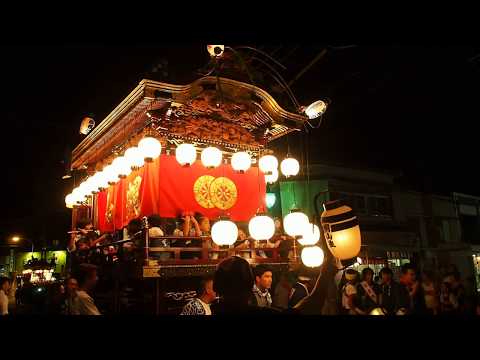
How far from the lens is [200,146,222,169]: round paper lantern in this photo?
8.34m

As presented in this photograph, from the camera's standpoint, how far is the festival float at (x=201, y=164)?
25.0 feet

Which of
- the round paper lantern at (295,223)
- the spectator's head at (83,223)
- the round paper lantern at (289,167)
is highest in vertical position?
the round paper lantern at (289,167)

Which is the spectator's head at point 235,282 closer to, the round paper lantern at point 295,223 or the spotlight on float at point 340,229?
the spotlight on float at point 340,229

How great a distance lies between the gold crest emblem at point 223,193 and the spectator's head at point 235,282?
566cm

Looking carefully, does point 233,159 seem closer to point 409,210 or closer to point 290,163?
point 290,163

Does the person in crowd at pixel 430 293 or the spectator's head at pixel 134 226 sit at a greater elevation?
the spectator's head at pixel 134 226

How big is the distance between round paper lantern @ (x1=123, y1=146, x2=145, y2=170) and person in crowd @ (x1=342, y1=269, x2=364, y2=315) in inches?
250

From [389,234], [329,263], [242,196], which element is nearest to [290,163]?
[242,196]

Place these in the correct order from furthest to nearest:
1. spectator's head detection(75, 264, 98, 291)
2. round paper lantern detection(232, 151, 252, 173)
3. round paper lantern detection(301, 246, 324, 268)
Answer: round paper lantern detection(301, 246, 324, 268), round paper lantern detection(232, 151, 252, 173), spectator's head detection(75, 264, 98, 291)

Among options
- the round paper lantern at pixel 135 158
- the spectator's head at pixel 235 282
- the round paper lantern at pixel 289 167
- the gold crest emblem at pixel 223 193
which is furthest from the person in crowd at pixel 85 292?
the round paper lantern at pixel 289 167

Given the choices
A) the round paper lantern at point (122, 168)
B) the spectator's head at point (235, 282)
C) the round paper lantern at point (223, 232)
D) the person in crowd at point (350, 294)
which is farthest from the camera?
the person in crowd at point (350, 294)

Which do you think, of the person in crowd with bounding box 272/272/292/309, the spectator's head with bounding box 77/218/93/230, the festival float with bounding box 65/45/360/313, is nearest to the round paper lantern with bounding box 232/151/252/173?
the festival float with bounding box 65/45/360/313

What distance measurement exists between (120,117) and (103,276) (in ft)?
13.4

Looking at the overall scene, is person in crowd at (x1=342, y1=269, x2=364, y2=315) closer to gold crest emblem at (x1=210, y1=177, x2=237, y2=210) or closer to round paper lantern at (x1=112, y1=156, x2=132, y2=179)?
gold crest emblem at (x1=210, y1=177, x2=237, y2=210)
